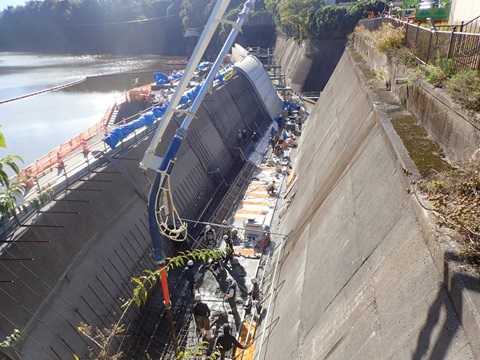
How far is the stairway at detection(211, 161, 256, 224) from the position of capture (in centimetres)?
1671

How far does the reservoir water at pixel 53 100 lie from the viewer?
28.6 m

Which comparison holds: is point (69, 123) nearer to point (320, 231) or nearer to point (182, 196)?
point (182, 196)

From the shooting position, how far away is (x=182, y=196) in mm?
16625

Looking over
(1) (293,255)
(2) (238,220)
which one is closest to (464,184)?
(1) (293,255)

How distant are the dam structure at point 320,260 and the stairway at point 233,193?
894 mm

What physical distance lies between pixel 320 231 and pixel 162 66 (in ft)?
231

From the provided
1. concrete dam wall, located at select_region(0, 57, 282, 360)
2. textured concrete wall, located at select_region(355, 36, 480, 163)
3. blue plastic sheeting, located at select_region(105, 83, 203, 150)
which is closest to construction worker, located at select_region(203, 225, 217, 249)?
concrete dam wall, located at select_region(0, 57, 282, 360)

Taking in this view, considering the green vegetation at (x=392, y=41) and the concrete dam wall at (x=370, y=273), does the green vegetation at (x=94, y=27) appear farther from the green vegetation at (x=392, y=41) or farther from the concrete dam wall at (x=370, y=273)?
the concrete dam wall at (x=370, y=273)

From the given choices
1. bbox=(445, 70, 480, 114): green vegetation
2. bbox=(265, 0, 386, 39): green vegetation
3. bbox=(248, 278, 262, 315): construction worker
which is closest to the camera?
bbox=(445, 70, 480, 114): green vegetation

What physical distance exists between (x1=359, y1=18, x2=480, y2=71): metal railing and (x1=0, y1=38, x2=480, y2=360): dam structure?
167 centimetres

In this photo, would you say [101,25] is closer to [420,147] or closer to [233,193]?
[233,193]

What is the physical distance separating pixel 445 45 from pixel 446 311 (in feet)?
25.8

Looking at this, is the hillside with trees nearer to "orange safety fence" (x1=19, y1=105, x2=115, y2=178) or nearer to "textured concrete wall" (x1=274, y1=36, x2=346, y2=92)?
"textured concrete wall" (x1=274, y1=36, x2=346, y2=92)

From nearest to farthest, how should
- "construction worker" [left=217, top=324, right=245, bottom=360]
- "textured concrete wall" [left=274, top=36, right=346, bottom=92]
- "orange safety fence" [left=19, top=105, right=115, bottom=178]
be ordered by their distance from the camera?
"construction worker" [left=217, top=324, right=245, bottom=360] < "orange safety fence" [left=19, top=105, right=115, bottom=178] < "textured concrete wall" [left=274, top=36, right=346, bottom=92]
